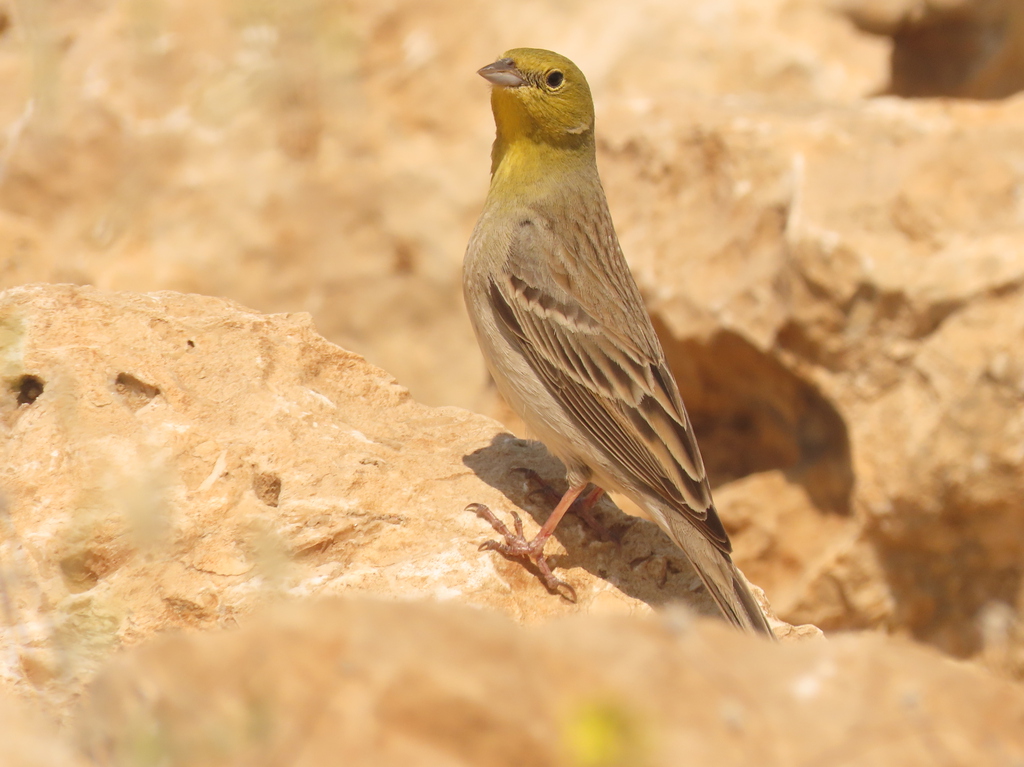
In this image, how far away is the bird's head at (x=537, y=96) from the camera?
5.41 m

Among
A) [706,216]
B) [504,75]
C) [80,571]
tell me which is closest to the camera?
[80,571]

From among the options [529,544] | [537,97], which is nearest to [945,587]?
[529,544]

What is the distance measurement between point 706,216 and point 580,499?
3014mm

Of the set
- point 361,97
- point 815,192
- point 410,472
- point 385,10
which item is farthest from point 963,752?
point 385,10

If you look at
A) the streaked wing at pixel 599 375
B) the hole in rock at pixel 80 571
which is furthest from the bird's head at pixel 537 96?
the hole in rock at pixel 80 571

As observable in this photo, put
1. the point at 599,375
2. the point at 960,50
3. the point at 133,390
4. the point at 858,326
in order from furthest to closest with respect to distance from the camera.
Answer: the point at 960,50 → the point at 858,326 → the point at 599,375 → the point at 133,390

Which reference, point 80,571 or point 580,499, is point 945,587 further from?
point 80,571

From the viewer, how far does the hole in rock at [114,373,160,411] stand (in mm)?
4473

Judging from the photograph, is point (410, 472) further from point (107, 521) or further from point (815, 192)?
point (815, 192)

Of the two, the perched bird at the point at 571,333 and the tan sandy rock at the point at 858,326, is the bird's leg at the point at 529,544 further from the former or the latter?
the tan sandy rock at the point at 858,326

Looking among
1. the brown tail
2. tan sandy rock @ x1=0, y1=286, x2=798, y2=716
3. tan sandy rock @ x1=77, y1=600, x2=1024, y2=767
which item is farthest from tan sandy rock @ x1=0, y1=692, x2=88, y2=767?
the brown tail

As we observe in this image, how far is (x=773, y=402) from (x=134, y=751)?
5901 millimetres

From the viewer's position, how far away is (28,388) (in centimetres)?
442

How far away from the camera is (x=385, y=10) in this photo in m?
8.91
